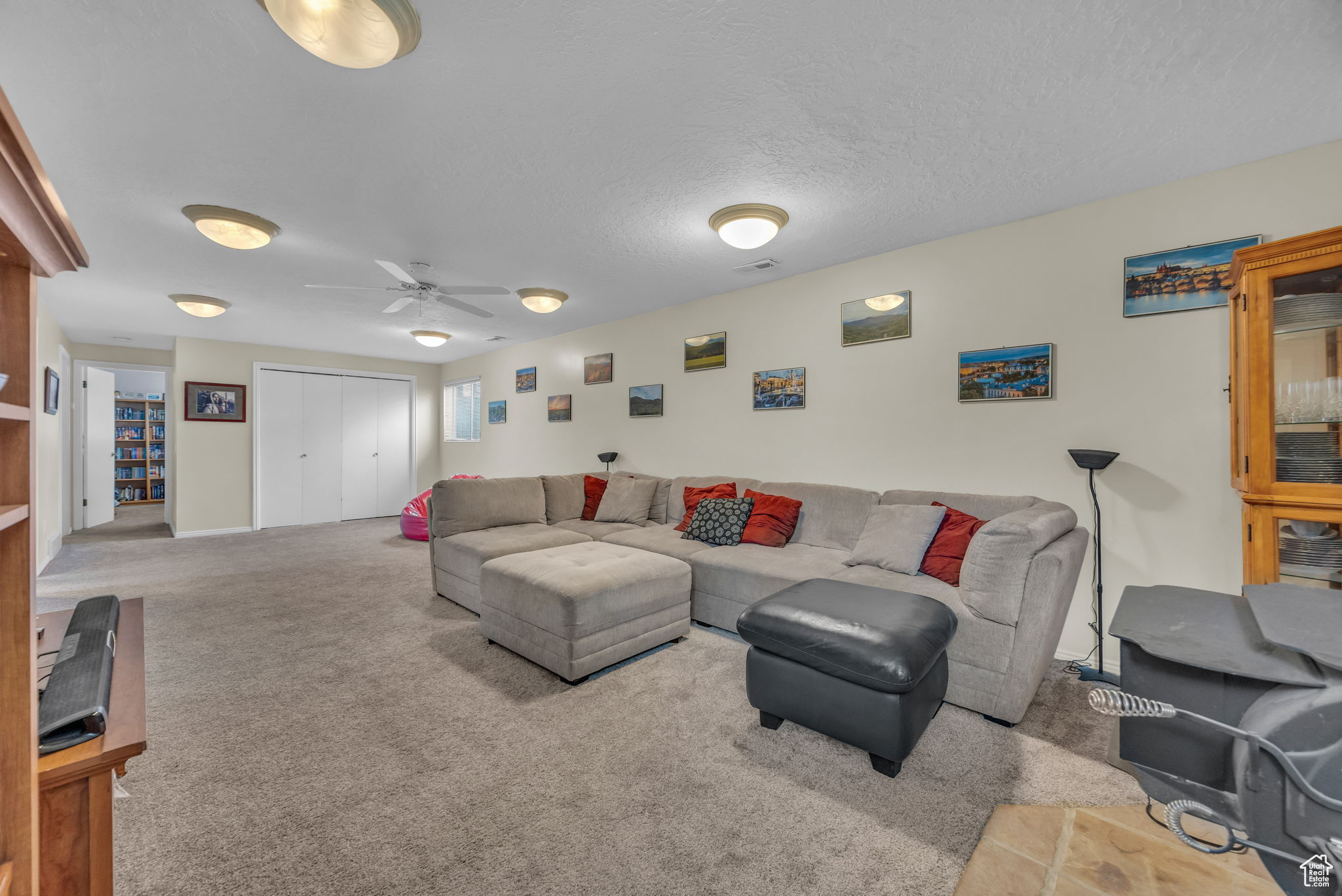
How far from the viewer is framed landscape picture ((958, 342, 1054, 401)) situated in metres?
2.82

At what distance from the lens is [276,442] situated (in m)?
6.78

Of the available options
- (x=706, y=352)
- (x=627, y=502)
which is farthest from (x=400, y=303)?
(x=706, y=352)

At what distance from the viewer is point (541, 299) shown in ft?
13.6

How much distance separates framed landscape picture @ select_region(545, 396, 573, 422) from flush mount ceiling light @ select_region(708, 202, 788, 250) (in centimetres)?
348

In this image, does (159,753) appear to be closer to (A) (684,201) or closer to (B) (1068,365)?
(A) (684,201)

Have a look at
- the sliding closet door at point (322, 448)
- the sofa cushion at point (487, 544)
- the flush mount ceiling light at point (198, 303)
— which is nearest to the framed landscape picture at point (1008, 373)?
the sofa cushion at point (487, 544)

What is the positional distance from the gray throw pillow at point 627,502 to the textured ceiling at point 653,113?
2.02m

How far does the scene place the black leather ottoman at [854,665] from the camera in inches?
67.7

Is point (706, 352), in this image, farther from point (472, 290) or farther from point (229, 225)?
point (229, 225)

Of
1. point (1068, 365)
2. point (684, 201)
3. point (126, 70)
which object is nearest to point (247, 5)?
point (126, 70)

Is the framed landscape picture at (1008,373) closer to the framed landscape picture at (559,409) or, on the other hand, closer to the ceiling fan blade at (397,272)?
the ceiling fan blade at (397,272)

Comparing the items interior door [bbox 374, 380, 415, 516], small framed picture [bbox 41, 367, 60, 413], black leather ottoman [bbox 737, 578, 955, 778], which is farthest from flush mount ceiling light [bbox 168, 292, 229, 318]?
black leather ottoman [bbox 737, 578, 955, 778]

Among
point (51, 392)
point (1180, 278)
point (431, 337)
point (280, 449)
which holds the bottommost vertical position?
point (280, 449)

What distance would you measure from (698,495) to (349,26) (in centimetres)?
325
